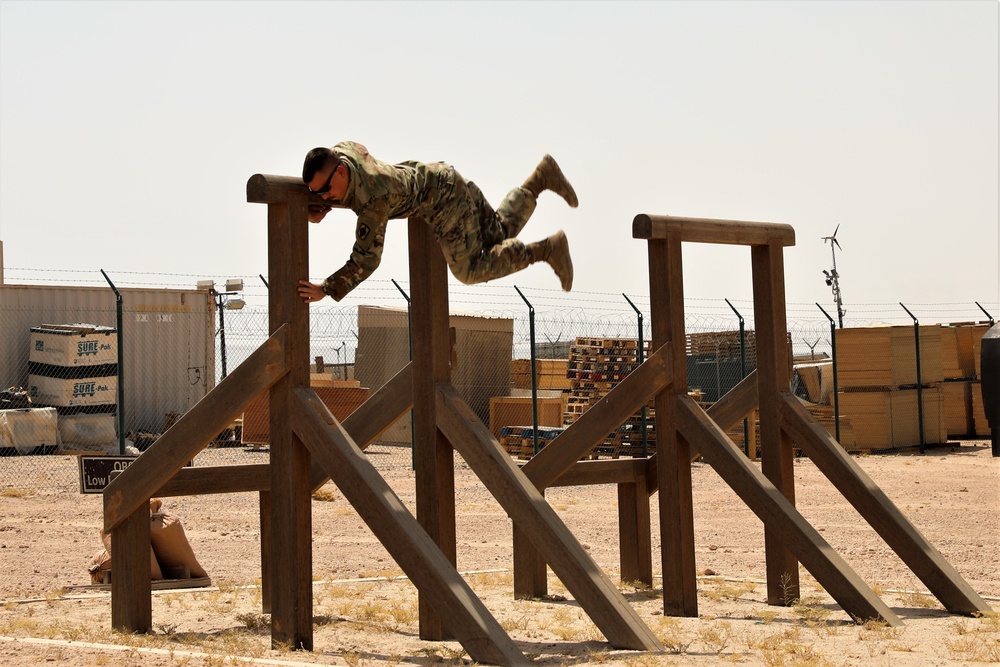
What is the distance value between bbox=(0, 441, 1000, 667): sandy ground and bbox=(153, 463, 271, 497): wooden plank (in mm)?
755

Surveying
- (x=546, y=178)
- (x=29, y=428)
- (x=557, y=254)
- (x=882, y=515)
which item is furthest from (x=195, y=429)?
(x=29, y=428)

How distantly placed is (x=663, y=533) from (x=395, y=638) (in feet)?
5.51

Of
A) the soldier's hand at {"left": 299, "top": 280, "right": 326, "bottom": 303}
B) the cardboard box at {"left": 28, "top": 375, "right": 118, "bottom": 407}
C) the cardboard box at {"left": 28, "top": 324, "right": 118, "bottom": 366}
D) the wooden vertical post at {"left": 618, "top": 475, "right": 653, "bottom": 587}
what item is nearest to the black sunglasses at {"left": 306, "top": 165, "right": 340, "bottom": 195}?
the soldier's hand at {"left": 299, "top": 280, "right": 326, "bottom": 303}

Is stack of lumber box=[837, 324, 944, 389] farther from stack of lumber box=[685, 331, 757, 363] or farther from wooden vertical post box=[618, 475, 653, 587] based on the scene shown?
wooden vertical post box=[618, 475, 653, 587]

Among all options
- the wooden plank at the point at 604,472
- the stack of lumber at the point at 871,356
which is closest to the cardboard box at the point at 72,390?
the stack of lumber at the point at 871,356

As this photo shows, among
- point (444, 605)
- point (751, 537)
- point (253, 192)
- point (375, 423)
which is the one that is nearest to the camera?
point (444, 605)

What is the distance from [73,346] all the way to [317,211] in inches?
583

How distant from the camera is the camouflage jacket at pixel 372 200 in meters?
5.67

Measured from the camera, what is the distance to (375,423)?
22.3ft

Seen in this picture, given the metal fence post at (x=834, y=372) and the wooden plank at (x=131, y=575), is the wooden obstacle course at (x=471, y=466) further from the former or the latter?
the metal fence post at (x=834, y=372)

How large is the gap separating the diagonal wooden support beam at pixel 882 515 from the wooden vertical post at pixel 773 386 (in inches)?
3.5

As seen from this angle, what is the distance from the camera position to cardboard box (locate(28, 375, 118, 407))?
765 inches

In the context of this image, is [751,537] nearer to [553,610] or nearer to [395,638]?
[553,610]

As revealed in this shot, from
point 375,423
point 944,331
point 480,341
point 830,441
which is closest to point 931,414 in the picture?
point 944,331
